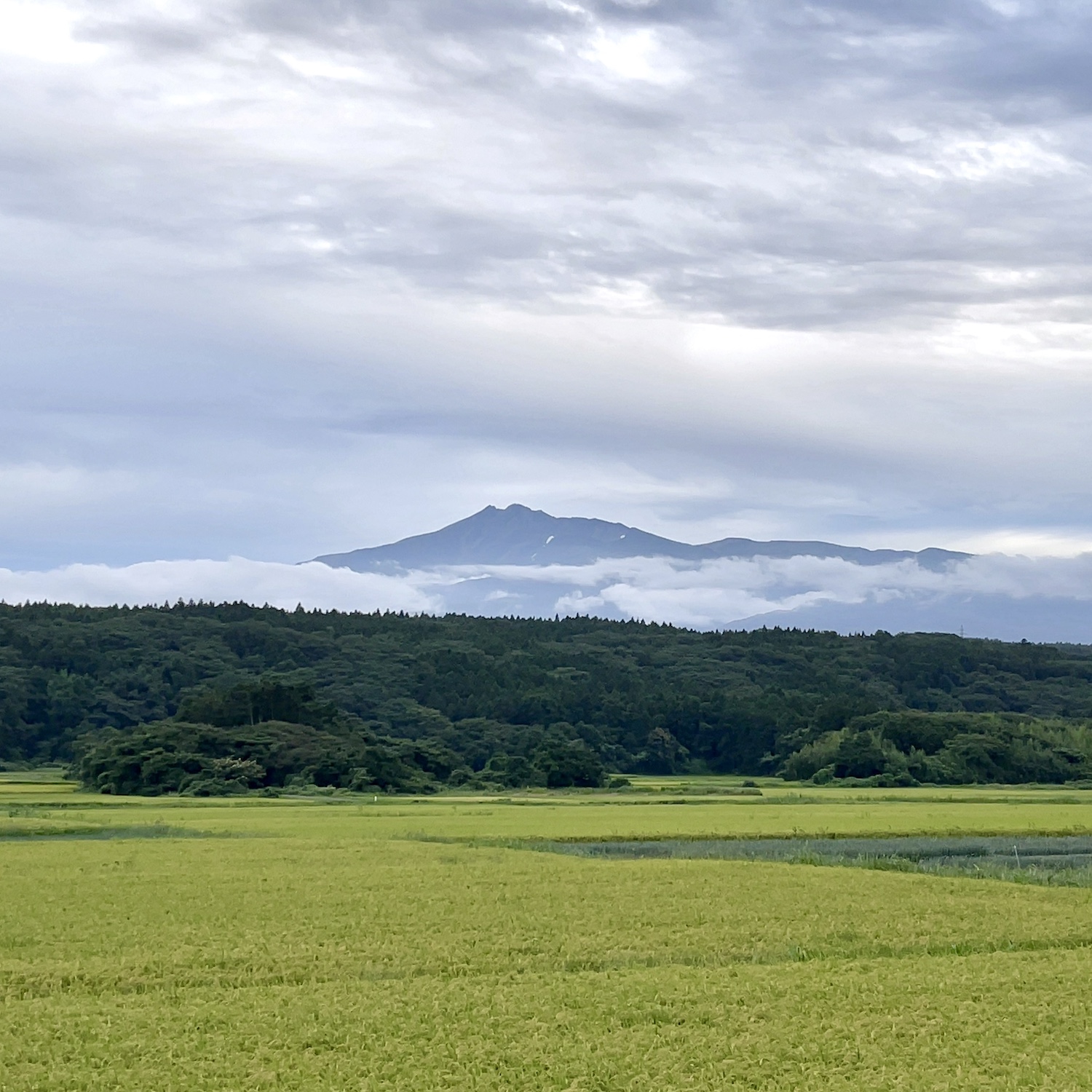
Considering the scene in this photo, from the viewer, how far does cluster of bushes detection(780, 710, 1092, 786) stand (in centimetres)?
6919

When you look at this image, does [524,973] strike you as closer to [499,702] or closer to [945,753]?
[945,753]

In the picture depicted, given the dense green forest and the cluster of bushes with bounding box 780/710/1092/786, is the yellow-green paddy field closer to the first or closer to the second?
the dense green forest

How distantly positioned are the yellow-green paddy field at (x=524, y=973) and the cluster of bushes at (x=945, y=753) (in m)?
44.0

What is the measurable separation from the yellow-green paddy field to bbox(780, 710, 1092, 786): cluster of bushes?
43958 mm

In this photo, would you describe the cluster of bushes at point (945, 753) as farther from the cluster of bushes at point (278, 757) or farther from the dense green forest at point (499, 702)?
the cluster of bushes at point (278, 757)

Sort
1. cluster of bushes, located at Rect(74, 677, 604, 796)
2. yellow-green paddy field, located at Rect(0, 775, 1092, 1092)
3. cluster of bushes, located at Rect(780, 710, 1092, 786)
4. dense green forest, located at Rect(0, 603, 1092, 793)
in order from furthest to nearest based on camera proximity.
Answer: cluster of bushes, located at Rect(780, 710, 1092, 786) → dense green forest, located at Rect(0, 603, 1092, 793) → cluster of bushes, located at Rect(74, 677, 604, 796) → yellow-green paddy field, located at Rect(0, 775, 1092, 1092)

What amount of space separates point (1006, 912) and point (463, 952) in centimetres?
797

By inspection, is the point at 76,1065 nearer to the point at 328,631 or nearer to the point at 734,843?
the point at 734,843

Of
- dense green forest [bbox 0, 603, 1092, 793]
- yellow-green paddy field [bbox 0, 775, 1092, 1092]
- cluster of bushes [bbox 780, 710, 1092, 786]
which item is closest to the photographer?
yellow-green paddy field [bbox 0, 775, 1092, 1092]

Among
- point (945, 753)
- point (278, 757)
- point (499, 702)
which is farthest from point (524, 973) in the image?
point (499, 702)

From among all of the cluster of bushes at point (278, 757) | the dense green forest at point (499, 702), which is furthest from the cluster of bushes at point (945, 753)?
the cluster of bushes at point (278, 757)

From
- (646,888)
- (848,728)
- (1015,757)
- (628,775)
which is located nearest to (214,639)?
(628,775)

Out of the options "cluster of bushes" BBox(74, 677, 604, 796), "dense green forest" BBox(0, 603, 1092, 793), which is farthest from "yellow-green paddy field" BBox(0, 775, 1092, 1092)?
"dense green forest" BBox(0, 603, 1092, 793)

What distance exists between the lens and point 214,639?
99.6 meters
